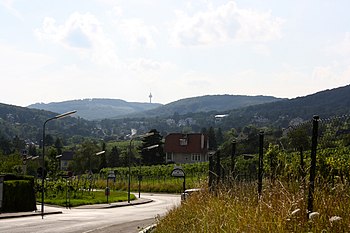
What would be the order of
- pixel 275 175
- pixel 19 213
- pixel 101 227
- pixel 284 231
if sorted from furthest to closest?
pixel 19 213 < pixel 101 227 < pixel 275 175 < pixel 284 231

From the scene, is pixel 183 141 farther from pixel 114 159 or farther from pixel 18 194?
pixel 18 194

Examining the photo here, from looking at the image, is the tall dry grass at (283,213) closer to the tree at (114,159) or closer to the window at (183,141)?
the window at (183,141)

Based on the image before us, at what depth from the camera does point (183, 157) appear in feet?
388

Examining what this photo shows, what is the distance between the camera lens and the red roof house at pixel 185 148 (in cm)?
11650

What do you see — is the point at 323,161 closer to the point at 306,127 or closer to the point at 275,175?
the point at 306,127

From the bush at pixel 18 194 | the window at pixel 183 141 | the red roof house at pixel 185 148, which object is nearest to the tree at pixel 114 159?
the red roof house at pixel 185 148

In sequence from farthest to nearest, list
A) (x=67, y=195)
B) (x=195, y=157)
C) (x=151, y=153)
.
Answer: (x=195, y=157), (x=151, y=153), (x=67, y=195)

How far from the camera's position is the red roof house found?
116500 mm

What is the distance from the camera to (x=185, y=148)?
11700 centimetres

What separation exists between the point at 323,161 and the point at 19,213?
85.5ft

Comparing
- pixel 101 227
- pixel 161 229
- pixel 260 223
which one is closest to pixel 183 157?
pixel 101 227

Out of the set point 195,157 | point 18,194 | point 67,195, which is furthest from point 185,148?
point 18,194

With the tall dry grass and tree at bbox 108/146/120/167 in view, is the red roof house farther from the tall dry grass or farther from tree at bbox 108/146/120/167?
the tall dry grass

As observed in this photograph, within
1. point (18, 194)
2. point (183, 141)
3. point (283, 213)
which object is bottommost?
point (18, 194)
